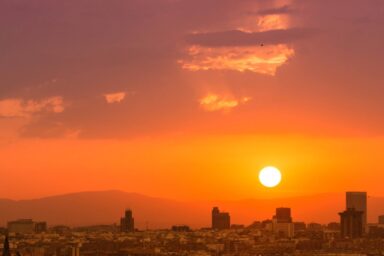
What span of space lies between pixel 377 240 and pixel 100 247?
4529 cm

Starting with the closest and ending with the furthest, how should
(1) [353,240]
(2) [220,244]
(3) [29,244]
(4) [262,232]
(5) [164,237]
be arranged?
1. (3) [29,244]
2. (2) [220,244]
3. (1) [353,240]
4. (5) [164,237]
5. (4) [262,232]

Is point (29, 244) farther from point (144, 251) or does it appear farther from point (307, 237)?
point (307, 237)

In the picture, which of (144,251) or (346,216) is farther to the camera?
(346,216)

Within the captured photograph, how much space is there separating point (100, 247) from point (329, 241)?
4020 centimetres

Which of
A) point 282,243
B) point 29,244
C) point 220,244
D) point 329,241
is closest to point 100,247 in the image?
point 29,244

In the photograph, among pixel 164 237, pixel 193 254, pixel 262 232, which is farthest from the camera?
pixel 262 232

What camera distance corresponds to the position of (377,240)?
15788 centimetres

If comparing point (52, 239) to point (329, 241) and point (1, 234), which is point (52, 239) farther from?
point (329, 241)

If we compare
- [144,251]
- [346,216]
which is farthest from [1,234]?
[346,216]

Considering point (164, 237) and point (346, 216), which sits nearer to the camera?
point (164, 237)

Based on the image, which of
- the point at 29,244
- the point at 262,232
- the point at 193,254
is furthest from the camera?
the point at 262,232

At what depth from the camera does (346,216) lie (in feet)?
618

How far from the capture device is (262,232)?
18712cm

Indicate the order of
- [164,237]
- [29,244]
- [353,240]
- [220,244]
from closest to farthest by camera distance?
[29,244]
[220,244]
[353,240]
[164,237]
